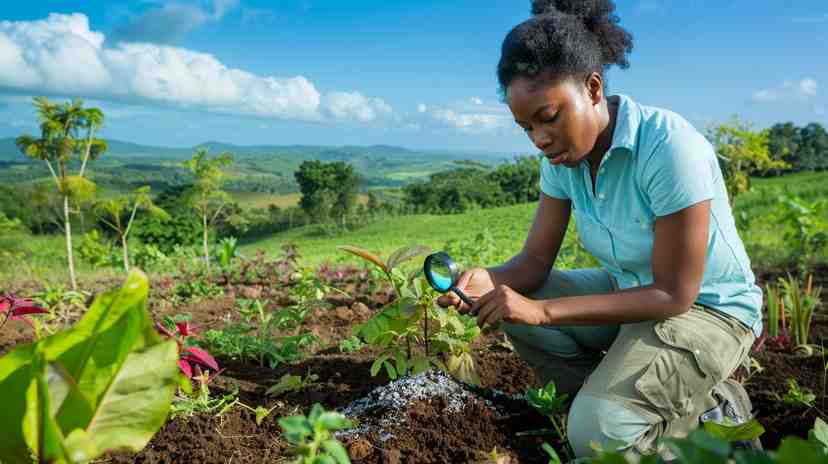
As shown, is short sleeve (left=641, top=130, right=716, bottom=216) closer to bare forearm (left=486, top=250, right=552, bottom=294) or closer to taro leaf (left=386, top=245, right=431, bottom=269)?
bare forearm (left=486, top=250, right=552, bottom=294)

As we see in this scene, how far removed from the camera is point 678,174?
2.06 meters

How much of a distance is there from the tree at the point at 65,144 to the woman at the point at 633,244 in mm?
5165

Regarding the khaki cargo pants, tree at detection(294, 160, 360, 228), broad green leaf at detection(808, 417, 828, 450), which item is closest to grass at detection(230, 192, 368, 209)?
tree at detection(294, 160, 360, 228)

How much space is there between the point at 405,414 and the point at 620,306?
2.69ft

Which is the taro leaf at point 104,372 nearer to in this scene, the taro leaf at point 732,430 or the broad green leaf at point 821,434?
the taro leaf at point 732,430

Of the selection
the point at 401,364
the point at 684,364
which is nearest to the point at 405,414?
the point at 401,364

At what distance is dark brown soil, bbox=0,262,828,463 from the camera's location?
2080mm

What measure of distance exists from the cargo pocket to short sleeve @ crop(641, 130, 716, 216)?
1.36 feet

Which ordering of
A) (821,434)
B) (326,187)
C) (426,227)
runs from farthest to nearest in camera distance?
(326,187)
(426,227)
(821,434)

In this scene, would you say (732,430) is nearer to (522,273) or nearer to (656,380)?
(656,380)

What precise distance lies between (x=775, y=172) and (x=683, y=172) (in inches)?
820

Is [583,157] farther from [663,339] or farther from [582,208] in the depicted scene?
[663,339]

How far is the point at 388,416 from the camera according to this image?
2311mm

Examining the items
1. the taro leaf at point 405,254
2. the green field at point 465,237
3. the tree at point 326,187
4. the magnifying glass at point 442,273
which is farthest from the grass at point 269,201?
the magnifying glass at point 442,273
